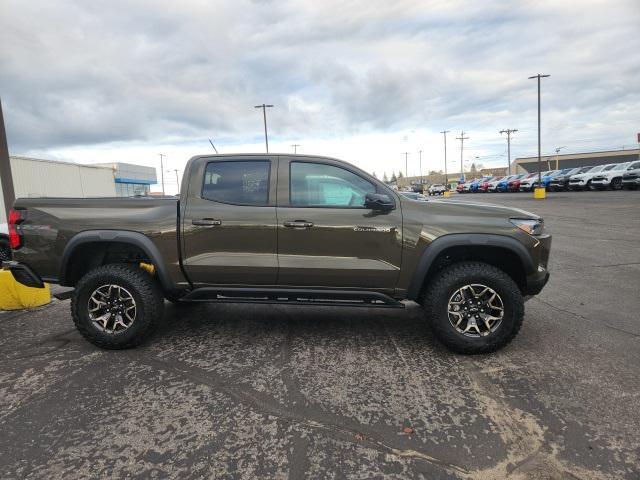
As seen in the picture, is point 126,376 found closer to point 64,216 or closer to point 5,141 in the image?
point 64,216

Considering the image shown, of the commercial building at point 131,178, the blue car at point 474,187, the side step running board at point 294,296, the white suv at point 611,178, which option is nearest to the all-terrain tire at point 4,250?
the side step running board at point 294,296

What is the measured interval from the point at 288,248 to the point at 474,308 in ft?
5.77

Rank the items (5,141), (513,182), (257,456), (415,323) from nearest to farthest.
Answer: (257,456) < (415,323) < (5,141) < (513,182)

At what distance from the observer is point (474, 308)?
3951mm

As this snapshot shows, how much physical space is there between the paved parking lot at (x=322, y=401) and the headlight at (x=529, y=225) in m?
1.08

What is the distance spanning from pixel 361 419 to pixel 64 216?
10.8ft

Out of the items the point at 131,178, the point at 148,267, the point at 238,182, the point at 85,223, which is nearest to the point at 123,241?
the point at 85,223

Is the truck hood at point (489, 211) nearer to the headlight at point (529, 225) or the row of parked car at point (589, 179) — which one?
the headlight at point (529, 225)

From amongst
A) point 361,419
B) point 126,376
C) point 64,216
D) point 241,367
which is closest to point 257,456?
point 361,419

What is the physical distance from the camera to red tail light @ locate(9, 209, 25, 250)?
4184 mm

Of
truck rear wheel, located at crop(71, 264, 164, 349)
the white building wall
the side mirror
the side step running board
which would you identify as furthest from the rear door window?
the white building wall

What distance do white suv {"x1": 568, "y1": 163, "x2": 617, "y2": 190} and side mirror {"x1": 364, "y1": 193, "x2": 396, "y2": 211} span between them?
30.3 meters

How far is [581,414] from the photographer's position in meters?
2.92

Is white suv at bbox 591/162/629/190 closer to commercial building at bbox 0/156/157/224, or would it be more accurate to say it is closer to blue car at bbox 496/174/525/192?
blue car at bbox 496/174/525/192
